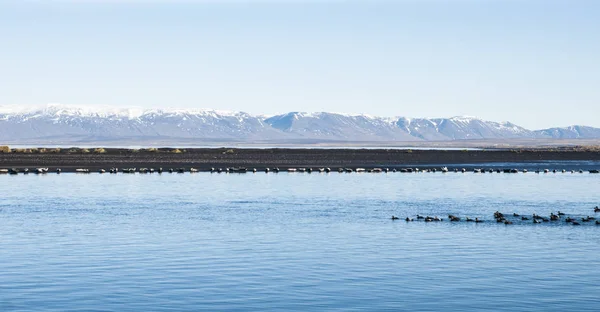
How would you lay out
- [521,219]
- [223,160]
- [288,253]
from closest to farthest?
[288,253] < [521,219] < [223,160]

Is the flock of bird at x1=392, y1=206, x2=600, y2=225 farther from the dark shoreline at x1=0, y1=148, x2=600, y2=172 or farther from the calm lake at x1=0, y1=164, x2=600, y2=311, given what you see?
the dark shoreline at x1=0, y1=148, x2=600, y2=172

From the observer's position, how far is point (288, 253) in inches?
1202

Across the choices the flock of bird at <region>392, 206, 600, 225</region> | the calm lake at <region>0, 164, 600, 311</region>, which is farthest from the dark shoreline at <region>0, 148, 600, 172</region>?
the flock of bird at <region>392, 206, 600, 225</region>

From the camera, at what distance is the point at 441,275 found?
26.2 m

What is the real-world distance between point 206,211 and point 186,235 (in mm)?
10914

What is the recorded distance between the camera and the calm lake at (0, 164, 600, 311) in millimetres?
22812

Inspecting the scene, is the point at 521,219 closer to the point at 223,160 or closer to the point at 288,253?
the point at 288,253

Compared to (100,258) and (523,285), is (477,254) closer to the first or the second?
(523,285)

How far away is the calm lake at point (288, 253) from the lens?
2281cm

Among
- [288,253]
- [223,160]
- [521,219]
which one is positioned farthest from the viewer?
[223,160]

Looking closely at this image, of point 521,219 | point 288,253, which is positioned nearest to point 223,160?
point 521,219

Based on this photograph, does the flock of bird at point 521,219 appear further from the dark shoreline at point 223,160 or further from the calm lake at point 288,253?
the dark shoreline at point 223,160

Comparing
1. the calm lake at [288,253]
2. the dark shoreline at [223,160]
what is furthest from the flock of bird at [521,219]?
the dark shoreline at [223,160]

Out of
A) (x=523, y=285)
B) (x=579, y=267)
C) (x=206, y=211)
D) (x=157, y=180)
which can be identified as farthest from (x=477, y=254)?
(x=157, y=180)
